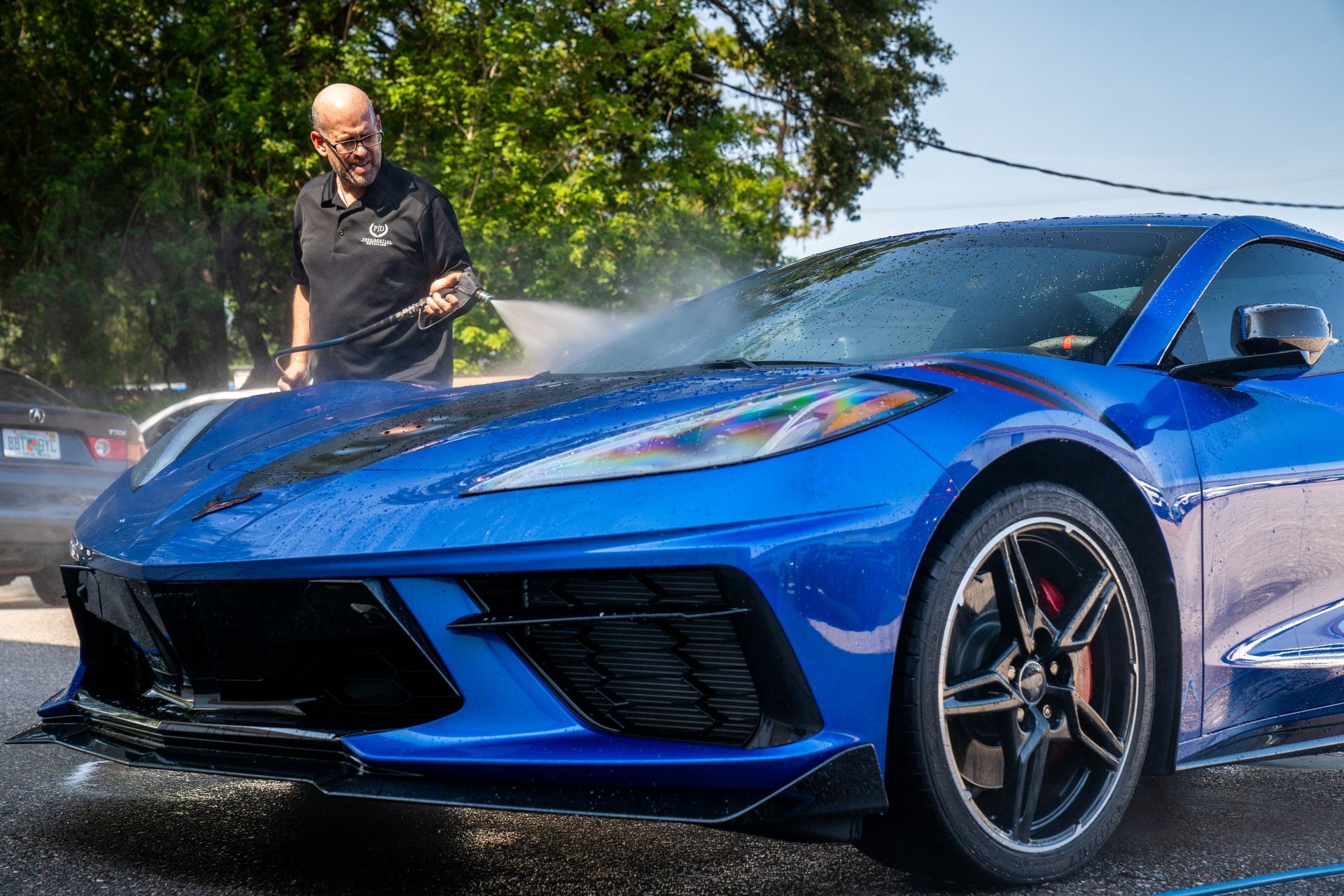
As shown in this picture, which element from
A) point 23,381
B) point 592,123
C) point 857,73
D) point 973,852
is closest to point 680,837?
point 973,852

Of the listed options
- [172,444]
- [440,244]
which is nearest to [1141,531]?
[172,444]

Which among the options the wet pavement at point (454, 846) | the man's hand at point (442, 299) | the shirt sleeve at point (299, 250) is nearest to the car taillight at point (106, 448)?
the shirt sleeve at point (299, 250)

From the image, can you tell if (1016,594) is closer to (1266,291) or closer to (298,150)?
(1266,291)

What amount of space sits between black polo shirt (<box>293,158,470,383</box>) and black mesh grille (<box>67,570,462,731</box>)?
2.08 metres

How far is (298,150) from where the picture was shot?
20797 mm

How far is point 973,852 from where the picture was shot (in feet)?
7.31

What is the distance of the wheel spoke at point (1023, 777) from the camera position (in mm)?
2365

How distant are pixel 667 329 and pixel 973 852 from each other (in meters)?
1.92

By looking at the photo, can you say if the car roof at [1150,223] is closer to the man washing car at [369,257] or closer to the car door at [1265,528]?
the car door at [1265,528]

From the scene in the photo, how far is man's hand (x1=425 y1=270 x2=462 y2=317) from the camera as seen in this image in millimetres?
4332

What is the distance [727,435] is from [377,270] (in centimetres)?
259

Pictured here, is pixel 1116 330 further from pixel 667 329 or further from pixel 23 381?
pixel 23 381

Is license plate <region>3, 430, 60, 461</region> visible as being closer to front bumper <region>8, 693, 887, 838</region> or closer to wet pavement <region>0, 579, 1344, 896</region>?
wet pavement <region>0, 579, 1344, 896</region>

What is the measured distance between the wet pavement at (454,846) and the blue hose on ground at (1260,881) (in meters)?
0.02
